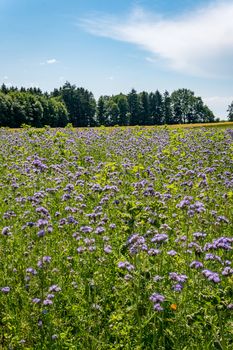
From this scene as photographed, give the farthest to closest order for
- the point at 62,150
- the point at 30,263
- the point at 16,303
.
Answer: the point at 62,150
the point at 30,263
the point at 16,303

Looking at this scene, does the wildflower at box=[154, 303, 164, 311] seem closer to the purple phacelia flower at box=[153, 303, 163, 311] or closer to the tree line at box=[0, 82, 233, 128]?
the purple phacelia flower at box=[153, 303, 163, 311]

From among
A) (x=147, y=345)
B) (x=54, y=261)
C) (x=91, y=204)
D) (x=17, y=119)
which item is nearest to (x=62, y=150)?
(x=91, y=204)

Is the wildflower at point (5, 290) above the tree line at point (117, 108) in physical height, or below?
below

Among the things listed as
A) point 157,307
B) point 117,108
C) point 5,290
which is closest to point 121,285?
point 157,307

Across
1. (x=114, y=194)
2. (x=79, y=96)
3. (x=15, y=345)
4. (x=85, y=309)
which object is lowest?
(x=15, y=345)

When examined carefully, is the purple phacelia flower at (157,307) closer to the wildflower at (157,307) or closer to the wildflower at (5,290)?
the wildflower at (157,307)

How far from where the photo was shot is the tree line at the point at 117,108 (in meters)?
97.4

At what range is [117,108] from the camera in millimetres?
116750

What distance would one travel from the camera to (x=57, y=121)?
94938 millimetres

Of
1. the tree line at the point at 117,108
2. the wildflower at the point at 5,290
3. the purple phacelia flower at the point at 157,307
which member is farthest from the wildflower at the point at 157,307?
the tree line at the point at 117,108

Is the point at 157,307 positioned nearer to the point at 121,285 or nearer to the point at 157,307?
the point at 157,307

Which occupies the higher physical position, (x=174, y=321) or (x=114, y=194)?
(x=114, y=194)

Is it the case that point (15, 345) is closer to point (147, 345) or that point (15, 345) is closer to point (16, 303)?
point (16, 303)

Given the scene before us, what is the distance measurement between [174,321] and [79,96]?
112m
